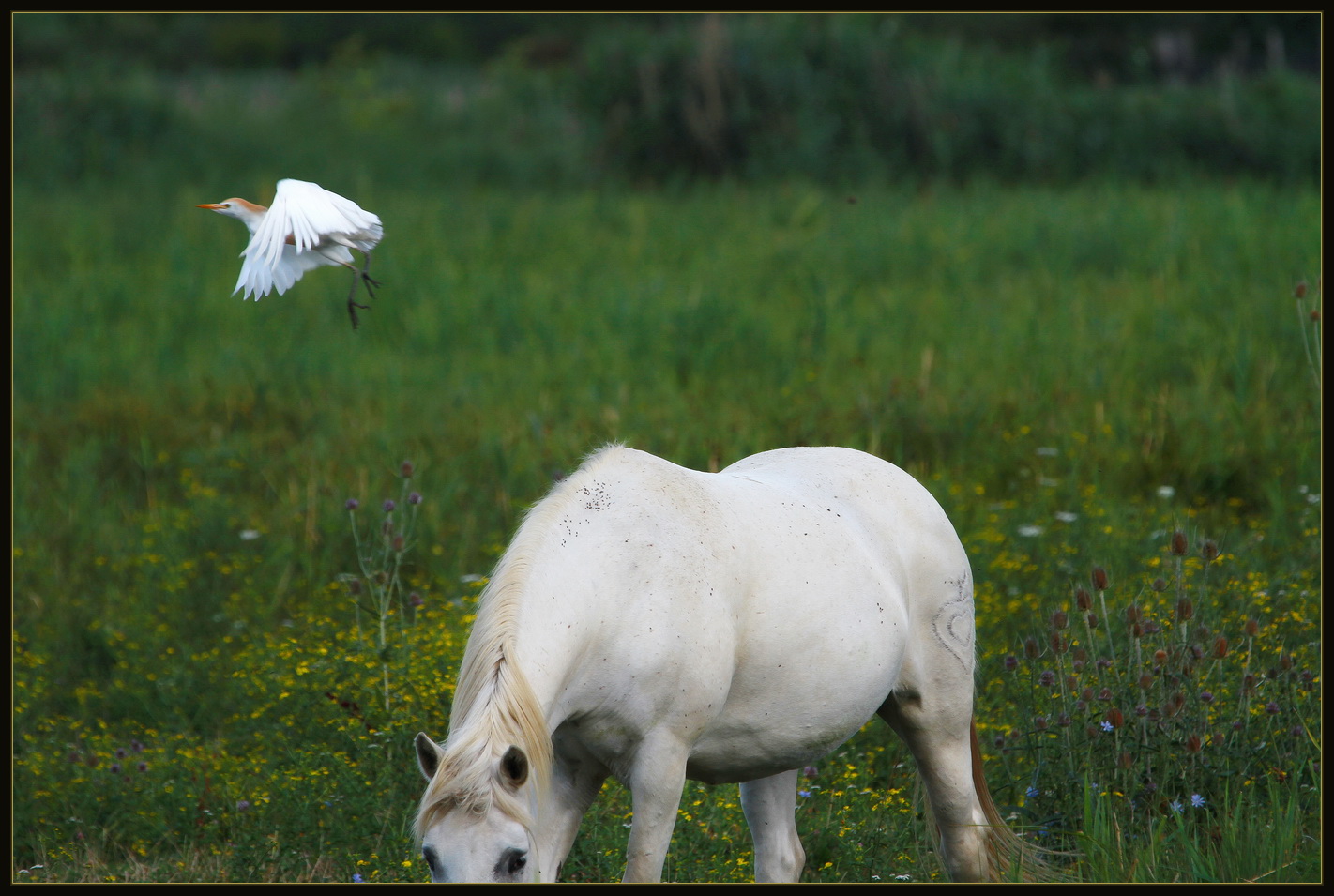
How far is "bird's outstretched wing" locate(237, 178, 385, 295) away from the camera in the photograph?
290cm

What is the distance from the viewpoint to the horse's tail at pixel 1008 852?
3441mm

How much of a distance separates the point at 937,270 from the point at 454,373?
12.7ft

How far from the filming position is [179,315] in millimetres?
9352

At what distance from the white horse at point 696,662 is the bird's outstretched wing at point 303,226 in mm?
774

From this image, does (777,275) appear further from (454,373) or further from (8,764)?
(8,764)

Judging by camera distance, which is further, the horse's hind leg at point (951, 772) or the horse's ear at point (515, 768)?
Result: the horse's hind leg at point (951, 772)

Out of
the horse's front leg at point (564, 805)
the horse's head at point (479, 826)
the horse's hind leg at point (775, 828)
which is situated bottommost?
the horse's hind leg at point (775, 828)

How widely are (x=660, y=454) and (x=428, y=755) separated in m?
4.14

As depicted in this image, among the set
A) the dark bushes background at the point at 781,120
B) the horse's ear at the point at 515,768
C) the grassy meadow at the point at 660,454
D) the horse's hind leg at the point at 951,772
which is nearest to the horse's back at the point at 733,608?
the horse's hind leg at the point at 951,772

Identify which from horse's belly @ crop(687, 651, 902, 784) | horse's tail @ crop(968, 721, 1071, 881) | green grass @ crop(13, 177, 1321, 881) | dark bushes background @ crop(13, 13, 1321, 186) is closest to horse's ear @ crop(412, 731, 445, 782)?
horse's belly @ crop(687, 651, 902, 784)

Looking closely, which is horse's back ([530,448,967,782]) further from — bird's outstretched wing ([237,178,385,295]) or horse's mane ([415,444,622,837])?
bird's outstretched wing ([237,178,385,295])

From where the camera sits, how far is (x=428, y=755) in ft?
8.43

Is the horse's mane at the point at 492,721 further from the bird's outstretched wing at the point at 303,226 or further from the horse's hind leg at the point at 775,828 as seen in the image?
the horse's hind leg at the point at 775,828

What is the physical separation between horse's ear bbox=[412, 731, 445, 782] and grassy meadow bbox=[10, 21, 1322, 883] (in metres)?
1.19
